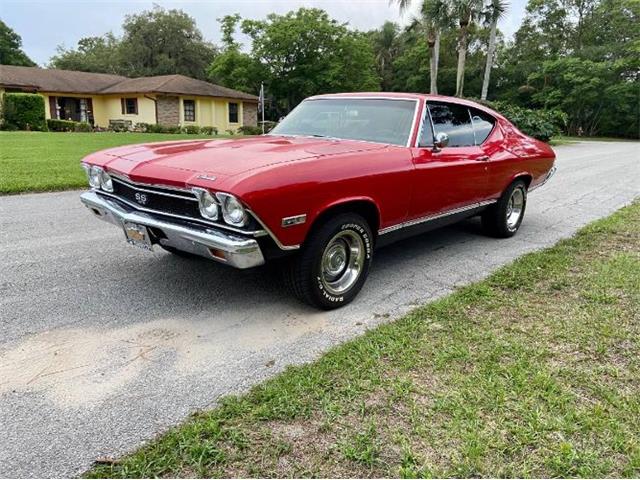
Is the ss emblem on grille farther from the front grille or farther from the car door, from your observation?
the car door

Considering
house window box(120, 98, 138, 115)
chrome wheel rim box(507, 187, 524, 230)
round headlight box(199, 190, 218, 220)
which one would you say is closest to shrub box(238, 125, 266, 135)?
house window box(120, 98, 138, 115)

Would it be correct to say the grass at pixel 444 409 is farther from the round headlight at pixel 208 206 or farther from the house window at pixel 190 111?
the house window at pixel 190 111

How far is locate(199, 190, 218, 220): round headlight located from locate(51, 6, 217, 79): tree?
46915 mm

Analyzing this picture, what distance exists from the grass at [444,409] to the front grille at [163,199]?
132 cm

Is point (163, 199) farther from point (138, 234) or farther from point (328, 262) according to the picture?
point (328, 262)

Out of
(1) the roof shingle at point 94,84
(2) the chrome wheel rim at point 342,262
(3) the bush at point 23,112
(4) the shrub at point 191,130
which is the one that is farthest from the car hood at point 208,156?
(1) the roof shingle at point 94,84

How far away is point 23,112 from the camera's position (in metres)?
24.9

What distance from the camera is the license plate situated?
361 cm

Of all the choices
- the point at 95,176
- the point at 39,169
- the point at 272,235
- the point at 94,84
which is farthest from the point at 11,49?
the point at 272,235

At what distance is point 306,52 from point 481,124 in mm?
30971

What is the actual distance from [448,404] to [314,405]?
72 cm

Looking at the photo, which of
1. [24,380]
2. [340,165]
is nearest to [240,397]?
[24,380]

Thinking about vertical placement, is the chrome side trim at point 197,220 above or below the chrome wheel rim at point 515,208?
above

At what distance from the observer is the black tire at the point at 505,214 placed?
601cm
